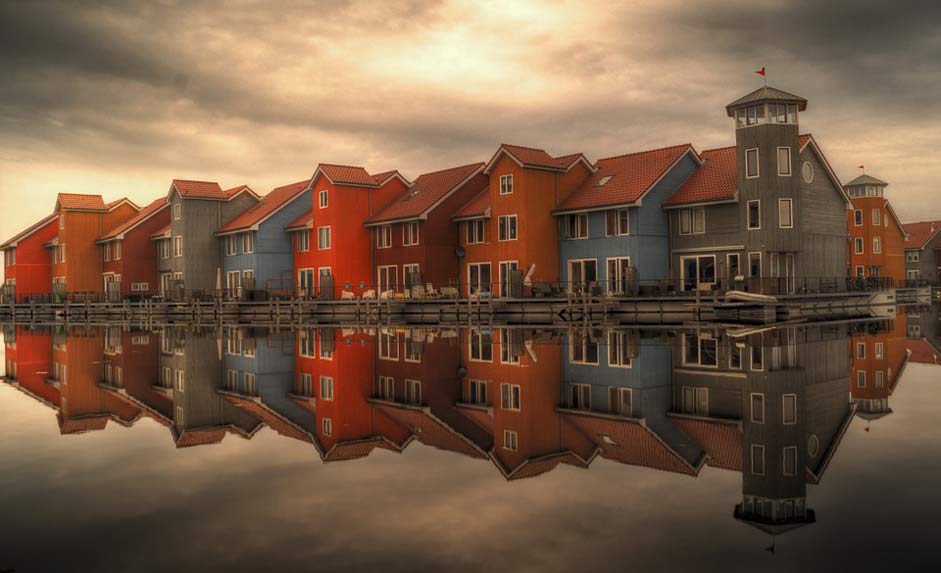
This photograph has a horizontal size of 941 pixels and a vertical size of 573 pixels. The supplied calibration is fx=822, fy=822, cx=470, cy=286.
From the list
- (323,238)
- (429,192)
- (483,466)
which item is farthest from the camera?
(323,238)

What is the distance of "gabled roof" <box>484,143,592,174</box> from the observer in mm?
50562

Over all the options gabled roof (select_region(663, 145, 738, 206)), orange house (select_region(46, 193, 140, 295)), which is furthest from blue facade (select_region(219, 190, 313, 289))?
gabled roof (select_region(663, 145, 738, 206))

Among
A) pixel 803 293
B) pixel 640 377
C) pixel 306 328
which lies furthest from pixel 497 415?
pixel 803 293

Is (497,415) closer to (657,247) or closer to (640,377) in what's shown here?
(640,377)

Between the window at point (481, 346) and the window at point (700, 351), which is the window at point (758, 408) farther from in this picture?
the window at point (481, 346)

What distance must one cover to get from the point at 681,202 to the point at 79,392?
122 feet

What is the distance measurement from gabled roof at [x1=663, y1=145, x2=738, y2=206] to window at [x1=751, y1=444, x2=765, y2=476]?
37.7 m

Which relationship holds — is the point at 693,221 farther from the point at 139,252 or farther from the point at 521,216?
the point at 139,252

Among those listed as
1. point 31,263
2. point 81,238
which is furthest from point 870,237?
point 31,263

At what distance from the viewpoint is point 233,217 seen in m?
72.0

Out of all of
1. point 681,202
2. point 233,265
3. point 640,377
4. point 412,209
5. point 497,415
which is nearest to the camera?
point 497,415

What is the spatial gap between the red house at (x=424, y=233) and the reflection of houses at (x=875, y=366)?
93.2 feet

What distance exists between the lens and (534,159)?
51.1m

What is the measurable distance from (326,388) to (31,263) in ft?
267
